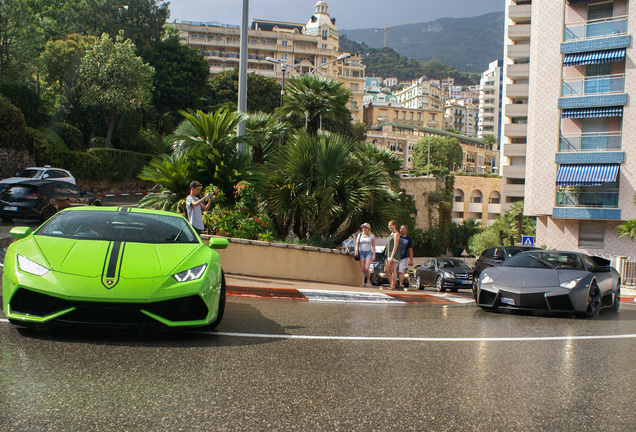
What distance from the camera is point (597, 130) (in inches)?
1559

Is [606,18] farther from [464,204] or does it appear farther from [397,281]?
[464,204]

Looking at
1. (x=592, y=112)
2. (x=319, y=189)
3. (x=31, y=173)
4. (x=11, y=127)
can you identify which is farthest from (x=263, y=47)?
(x=319, y=189)

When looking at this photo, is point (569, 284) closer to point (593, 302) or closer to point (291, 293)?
point (593, 302)

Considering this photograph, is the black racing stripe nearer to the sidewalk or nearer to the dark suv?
the sidewalk

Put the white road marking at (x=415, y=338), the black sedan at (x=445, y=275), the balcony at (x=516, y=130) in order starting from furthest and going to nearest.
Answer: the balcony at (x=516, y=130) → the black sedan at (x=445, y=275) → the white road marking at (x=415, y=338)

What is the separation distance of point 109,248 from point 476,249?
64.4 meters

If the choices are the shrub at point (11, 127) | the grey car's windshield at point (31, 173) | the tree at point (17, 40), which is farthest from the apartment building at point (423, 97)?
the grey car's windshield at point (31, 173)

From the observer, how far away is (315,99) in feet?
75.5

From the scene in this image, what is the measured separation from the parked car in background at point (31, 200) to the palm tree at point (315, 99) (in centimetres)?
861

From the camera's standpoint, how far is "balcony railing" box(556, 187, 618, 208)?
127 ft

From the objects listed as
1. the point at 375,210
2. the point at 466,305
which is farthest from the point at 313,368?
the point at 375,210

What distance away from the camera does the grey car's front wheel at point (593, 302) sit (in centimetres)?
1002

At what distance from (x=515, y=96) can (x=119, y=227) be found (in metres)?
65.8

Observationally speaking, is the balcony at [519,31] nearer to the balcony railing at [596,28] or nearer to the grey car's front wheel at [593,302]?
the balcony railing at [596,28]
